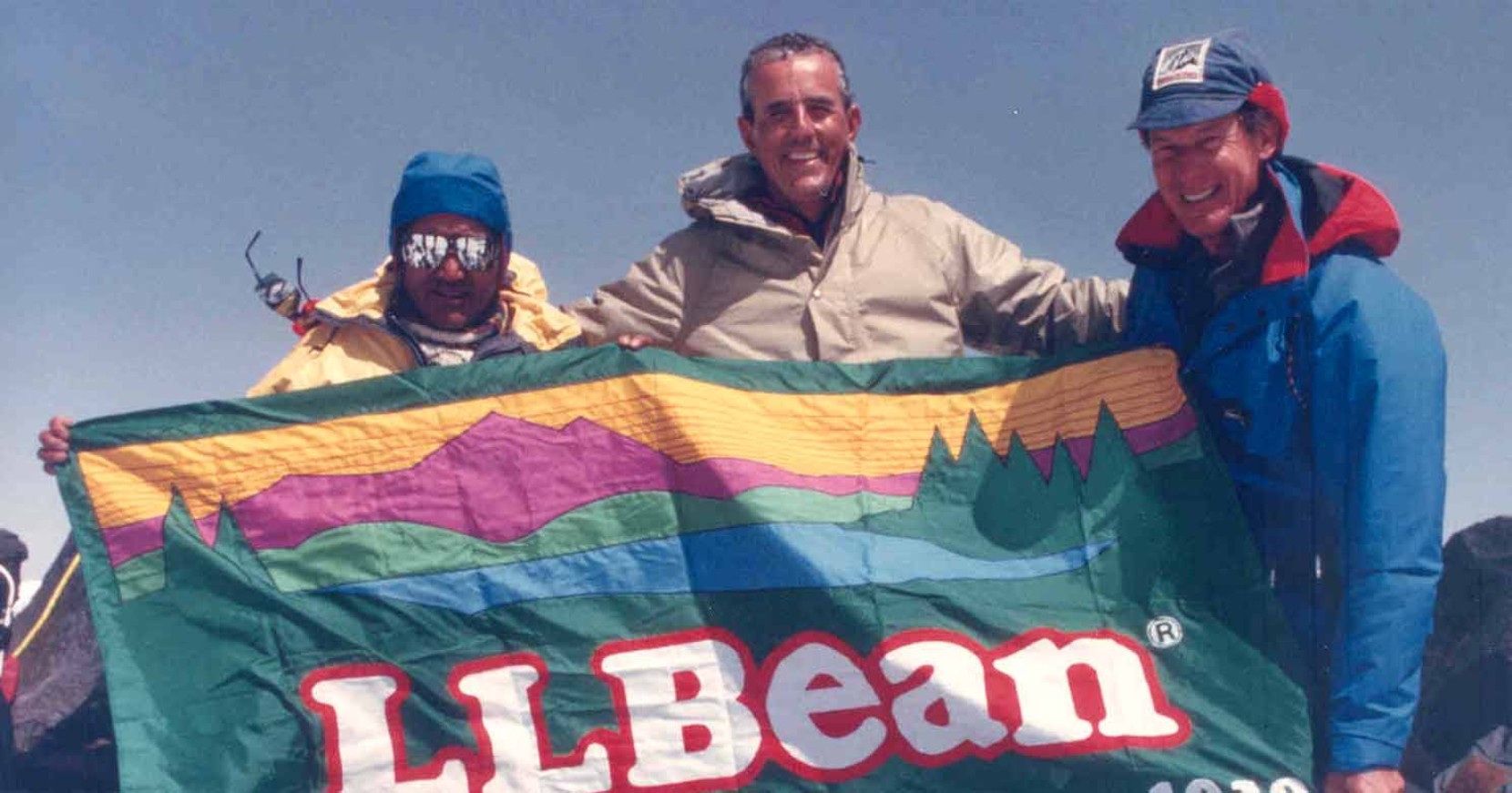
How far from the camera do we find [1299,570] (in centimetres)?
373

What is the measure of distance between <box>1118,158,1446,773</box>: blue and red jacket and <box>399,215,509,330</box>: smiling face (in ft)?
8.74

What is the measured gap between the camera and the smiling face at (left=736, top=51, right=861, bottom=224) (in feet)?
14.7

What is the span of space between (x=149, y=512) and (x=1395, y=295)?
396cm

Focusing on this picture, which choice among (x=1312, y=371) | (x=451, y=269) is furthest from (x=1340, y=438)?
(x=451, y=269)

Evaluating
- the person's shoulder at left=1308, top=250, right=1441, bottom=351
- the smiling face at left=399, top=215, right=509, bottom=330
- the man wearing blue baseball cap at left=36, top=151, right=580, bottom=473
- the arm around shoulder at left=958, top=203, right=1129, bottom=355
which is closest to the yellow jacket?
the man wearing blue baseball cap at left=36, top=151, right=580, bottom=473

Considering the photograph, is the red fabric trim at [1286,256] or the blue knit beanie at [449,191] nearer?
the red fabric trim at [1286,256]

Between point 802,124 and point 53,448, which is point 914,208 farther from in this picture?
point 53,448

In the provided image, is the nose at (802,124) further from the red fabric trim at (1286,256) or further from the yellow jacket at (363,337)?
the red fabric trim at (1286,256)

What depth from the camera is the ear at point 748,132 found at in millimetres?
4641

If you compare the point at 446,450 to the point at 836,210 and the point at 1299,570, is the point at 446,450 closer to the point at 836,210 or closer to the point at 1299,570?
the point at 836,210

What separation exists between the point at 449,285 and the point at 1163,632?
2.91m

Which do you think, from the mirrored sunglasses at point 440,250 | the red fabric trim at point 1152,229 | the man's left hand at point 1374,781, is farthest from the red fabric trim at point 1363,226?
the mirrored sunglasses at point 440,250

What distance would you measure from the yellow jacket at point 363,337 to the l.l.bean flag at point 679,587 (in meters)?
0.47

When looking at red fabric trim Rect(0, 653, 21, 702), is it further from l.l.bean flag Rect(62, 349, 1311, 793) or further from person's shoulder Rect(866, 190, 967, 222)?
person's shoulder Rect(866, 190, 967, 222)
